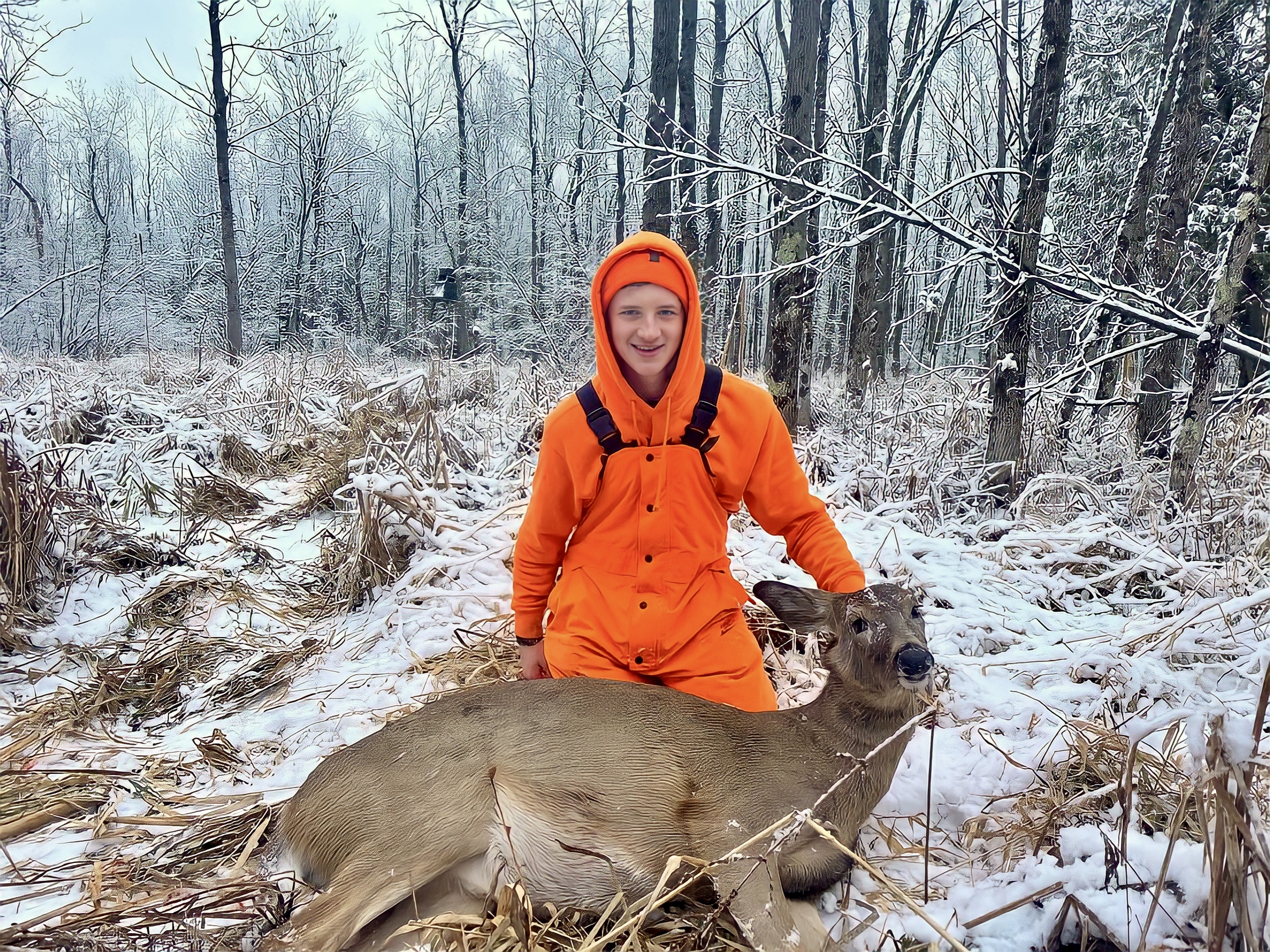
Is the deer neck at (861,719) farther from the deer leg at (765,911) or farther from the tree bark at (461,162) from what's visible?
the tree bark at (461,162)

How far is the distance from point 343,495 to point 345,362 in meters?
6.95

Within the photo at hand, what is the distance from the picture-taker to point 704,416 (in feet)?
8.75

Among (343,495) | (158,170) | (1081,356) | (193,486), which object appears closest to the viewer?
(1081,356)

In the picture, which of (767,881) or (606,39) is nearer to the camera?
(767,881)

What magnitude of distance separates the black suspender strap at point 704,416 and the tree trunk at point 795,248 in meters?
4.29

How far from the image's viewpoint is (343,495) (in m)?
5.36

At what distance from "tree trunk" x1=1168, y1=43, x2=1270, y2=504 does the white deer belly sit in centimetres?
381

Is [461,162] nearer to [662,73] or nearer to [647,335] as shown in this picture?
[662,73]

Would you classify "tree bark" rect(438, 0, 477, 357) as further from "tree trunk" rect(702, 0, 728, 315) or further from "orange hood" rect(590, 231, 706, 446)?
"orange hood" rect(590, 231, 706, 446)

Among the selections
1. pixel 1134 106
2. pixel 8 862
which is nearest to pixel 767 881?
pixel 8 862

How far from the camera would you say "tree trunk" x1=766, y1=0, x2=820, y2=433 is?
6.95m

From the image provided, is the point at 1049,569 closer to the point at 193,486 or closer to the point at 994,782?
the point at 994,782

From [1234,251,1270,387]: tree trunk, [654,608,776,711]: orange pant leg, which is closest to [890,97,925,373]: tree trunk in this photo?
[1234,251,1270,387]: tree trunk

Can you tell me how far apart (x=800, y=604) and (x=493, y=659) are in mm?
1546
